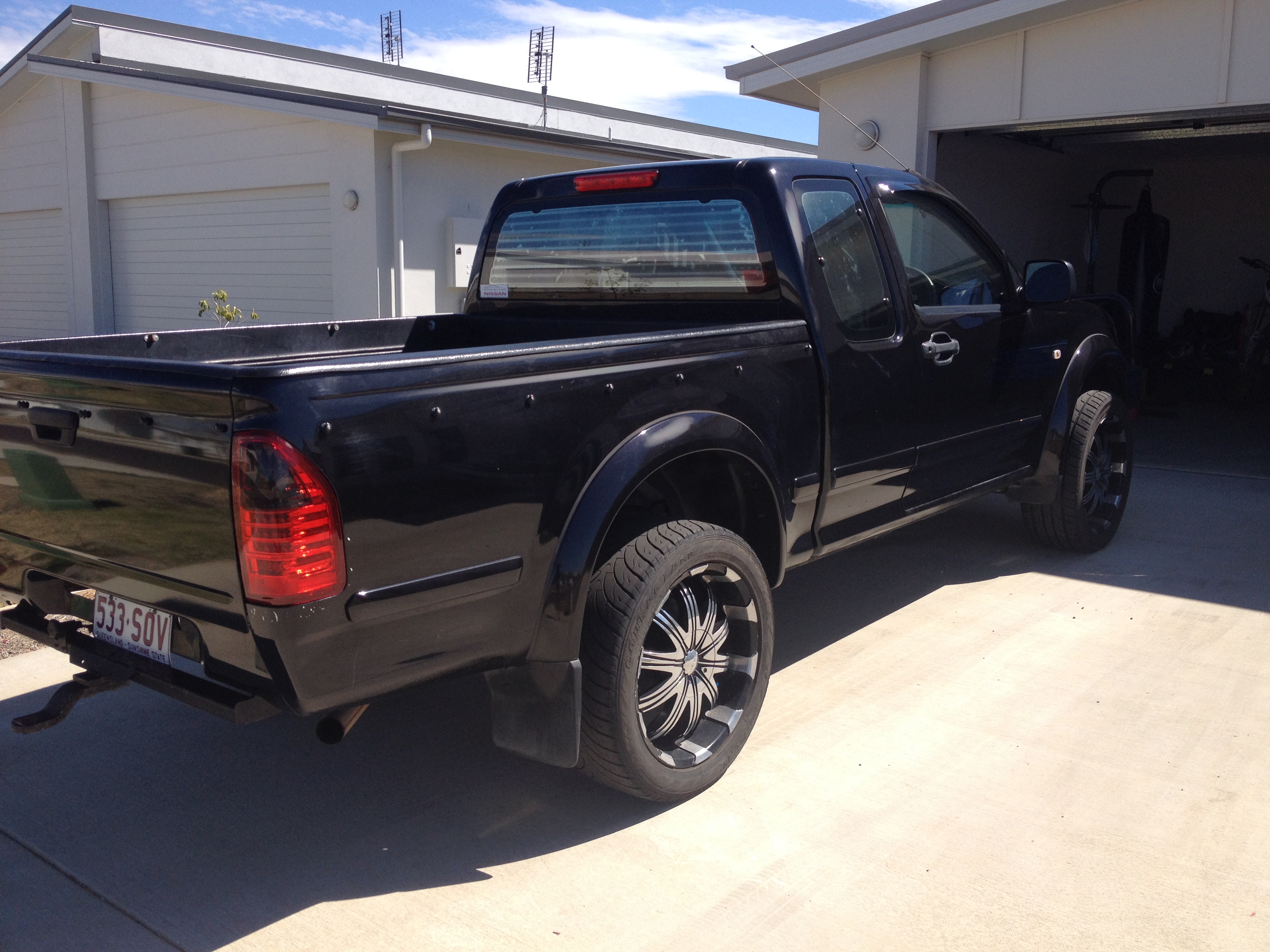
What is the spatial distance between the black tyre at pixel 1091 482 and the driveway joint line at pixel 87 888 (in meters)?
4.65

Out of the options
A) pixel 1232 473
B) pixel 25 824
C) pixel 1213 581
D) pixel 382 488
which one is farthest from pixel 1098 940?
pixel 1232 473

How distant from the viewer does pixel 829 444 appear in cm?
392

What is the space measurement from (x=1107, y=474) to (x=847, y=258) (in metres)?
2.93

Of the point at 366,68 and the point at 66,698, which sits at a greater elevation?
the point at 366,68

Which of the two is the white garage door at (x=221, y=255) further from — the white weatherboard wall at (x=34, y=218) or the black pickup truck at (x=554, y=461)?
the black pickup truck at (x=554, y=461)

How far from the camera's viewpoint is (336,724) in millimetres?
2682

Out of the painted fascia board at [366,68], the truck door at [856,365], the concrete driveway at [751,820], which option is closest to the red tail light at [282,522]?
the concrete driveway at [751,820]

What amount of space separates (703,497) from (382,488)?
5.10 ft

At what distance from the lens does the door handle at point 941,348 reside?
175 inches

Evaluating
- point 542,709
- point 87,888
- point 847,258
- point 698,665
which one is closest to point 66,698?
Answer: point 87,888

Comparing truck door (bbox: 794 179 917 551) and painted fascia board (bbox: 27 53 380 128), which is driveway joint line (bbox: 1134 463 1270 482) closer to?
truck door (bbox: 794 179 917 551)

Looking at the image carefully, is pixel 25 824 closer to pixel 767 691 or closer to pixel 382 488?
pixel 382 488

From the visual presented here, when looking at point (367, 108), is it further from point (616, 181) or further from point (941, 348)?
point (941, 348)

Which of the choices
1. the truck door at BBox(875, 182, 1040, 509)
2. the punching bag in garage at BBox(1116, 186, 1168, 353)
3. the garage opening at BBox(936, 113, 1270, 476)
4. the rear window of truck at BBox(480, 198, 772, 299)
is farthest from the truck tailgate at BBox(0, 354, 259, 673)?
the punching bag in garage at BBox(1116, 186, 1168, 353)
